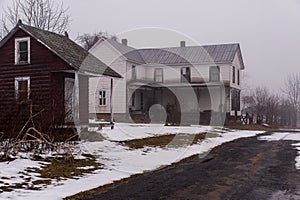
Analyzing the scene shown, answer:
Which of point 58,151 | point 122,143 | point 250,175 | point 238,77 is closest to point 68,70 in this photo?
point 122,143

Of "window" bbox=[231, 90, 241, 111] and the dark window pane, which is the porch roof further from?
the dark window pane

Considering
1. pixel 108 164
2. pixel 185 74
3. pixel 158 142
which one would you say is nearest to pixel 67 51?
pixel 158 142

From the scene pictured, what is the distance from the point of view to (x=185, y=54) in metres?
41.4

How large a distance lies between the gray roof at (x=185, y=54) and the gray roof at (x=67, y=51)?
625 inches

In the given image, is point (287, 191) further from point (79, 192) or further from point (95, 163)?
point (95, 163)

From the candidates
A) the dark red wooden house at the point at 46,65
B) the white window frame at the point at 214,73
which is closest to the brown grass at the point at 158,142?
the dark red wooden house at the point at 46,65

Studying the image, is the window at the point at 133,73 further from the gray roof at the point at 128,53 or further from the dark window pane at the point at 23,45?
the dark window pane at the point at 23,45

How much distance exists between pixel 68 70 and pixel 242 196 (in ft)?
41.9

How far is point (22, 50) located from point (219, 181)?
14.4 m

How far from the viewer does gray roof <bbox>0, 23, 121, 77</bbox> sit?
1869 centimetres

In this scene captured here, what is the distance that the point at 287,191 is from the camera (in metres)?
7.90

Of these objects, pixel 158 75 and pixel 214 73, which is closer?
pixel 214 73

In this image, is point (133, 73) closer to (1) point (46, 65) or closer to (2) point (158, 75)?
(2) point (158, 75)

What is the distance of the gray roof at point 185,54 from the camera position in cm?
3894
